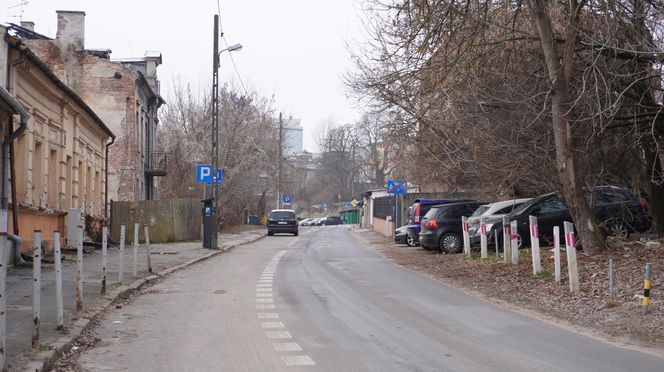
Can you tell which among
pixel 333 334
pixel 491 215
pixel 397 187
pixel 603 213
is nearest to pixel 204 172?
pixel 397 187

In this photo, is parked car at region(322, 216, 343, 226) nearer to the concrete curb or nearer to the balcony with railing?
the balcony with railing

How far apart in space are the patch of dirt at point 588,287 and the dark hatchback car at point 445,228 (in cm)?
362

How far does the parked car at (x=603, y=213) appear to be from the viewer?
19.2 meters

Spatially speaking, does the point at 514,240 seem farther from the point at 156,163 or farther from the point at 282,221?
the point at 156,163

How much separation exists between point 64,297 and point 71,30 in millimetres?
25884

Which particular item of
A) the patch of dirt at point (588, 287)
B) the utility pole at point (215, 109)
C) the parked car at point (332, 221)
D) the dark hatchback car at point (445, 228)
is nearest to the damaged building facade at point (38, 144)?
the utility pole at point (215, 109)

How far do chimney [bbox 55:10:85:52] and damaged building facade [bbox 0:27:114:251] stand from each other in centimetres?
879

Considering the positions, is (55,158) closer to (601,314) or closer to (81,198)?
(81,198)

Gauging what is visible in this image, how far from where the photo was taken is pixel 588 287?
41.3ft

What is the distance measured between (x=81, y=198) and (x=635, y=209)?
18389 mm

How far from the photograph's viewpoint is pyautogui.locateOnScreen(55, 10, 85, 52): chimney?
34000mm

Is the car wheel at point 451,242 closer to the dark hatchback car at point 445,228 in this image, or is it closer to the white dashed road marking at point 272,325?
the dark hatchback car at point 445,228

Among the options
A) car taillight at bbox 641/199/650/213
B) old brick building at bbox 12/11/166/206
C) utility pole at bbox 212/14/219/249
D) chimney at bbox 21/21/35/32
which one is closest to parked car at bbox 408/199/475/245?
car taillight at bbox 641/199/650/213

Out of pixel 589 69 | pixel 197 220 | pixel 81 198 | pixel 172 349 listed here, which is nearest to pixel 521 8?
pixel 589 69
